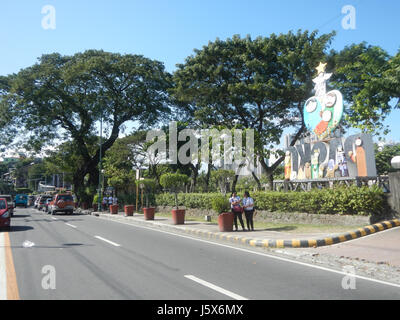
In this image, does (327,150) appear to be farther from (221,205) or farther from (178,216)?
(178,216)

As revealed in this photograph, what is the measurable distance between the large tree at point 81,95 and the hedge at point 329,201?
2141 cm

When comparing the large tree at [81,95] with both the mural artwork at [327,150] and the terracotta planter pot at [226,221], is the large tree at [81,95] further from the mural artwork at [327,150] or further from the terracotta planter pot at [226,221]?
the terracotta planter pot at [226,221]

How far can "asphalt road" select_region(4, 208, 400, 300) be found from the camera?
5148 mm

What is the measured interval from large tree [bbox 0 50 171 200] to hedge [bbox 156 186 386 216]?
21414mm

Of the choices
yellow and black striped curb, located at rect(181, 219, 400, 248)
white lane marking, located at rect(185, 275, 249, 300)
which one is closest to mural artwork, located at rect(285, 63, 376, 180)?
yellow and black striped curb, located at rect(181, 219, 400, 248)

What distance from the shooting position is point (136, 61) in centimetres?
3400

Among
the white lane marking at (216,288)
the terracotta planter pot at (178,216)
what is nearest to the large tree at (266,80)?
the terracotta planter pot at (178,216)

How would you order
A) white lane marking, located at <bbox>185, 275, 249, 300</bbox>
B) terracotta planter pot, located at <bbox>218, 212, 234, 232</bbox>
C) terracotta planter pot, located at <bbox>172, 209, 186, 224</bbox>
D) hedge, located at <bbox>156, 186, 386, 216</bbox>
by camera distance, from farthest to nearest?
terracotta planter pot, located at <bbox>172, 209, 186, 224</bbox>, terracotta planter pot, located at <bbox>218, 212, 234, 232</bbox>, hedge, located at <bbox>156, 186, 386, 216</bbox>, white lane marking, located at <bbox>185, 275, 249, 300</bbox>

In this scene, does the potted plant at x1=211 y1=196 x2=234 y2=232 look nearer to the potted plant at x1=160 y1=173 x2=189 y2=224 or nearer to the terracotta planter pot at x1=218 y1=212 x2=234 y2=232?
the terracotta planter pot at x1=218 y1=212 x2=234 y2=232

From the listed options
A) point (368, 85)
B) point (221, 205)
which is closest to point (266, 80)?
point (368, 85)

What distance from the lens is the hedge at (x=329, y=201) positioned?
12352 millimetres

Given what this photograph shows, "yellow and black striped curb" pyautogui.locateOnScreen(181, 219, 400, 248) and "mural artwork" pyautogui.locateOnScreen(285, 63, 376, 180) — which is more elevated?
"mural artwork" pyautogui.locateOnScreen(285, 63, 376, 180)
